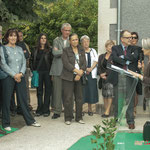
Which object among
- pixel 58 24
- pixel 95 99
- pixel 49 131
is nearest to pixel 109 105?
pixel 95 99

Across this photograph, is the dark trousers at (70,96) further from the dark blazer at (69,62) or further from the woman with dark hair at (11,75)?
the woman with dark hair at (11,75)

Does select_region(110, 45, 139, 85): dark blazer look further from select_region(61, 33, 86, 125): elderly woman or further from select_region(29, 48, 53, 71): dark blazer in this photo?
select_region(29, 48, 53, 71): dark blazer

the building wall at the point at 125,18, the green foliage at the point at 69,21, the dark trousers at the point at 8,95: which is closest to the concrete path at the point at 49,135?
the dark trousers at the point at 8,95

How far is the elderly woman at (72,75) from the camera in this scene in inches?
355

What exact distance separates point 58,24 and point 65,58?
19.0m

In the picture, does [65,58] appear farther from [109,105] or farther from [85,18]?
[85,18]

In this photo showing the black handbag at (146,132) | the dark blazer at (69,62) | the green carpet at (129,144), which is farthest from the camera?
the dark blazer at (69,62)

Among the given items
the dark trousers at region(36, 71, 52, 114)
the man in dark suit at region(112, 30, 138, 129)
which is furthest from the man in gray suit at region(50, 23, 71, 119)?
the man in dark suit at region(112, 30, 138, 129)

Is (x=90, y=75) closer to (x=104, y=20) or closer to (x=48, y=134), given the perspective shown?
(x=104, y=20)

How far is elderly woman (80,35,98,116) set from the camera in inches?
395

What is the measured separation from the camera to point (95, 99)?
10180 mm

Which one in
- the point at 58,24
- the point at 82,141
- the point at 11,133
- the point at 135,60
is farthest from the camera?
the point at 58,24

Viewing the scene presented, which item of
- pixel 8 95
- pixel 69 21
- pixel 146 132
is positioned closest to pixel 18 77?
pixel 8 95

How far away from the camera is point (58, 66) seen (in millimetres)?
9781
